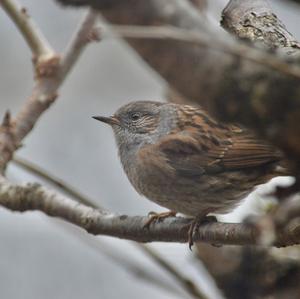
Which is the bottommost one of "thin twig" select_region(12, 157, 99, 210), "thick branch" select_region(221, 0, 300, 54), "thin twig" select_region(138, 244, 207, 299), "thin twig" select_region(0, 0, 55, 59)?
"thin twig" select_region(138, 244, 207, 299)

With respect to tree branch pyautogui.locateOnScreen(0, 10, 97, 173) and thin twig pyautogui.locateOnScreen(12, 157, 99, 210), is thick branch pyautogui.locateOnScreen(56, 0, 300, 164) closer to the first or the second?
tree branch pyautogui.locateOnScreen(0, 10, 97, 173)

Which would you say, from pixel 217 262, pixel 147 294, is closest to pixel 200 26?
pixel 217 262

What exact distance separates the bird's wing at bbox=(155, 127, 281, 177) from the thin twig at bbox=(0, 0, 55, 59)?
49.1 inches

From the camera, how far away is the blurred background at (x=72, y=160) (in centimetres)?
898

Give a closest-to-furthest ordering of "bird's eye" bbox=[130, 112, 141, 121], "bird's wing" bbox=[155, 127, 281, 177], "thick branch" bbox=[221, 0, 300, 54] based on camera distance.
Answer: "thick branch" bbox=[221, 0, 300, 54]
"bird's wing" bbox=[155, 127, 281, 177]
"bird's eye" bbox=[130, 112, 141, 121]

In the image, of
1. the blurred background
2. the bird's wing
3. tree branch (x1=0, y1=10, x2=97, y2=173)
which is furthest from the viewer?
the blurred background

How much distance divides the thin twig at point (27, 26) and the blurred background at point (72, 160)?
12.9ft

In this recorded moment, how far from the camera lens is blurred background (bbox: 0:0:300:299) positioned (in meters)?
8.98

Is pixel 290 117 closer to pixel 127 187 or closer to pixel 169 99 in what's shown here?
pixel 169 99

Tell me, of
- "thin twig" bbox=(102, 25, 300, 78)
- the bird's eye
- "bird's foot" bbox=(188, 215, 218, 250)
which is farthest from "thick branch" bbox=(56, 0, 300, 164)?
Answer: the bird's eye

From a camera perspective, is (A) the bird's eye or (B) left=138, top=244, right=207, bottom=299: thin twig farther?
(A) the bird's eye

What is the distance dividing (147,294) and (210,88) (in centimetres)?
767

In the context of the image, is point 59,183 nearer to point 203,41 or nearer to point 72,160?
point 203,41

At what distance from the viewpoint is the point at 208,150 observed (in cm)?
520
